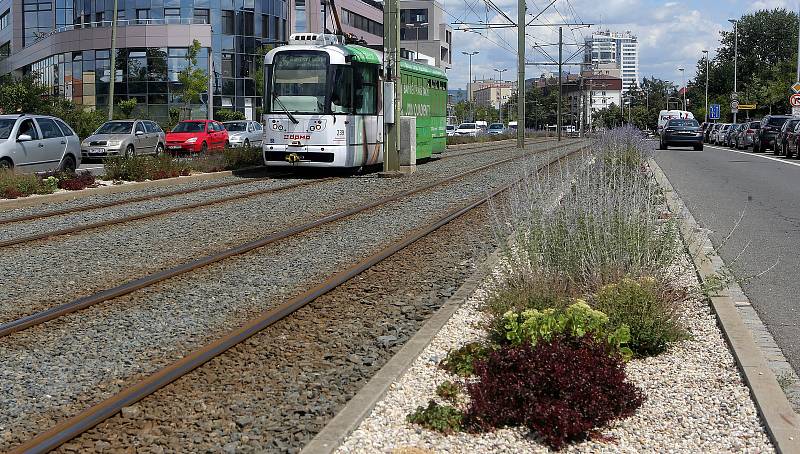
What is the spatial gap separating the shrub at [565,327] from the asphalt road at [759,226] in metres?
1.13

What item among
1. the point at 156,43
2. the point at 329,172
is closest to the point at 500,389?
the point at 329,172

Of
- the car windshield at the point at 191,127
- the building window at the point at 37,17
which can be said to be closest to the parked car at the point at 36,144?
the car windshield at the point at 191,127

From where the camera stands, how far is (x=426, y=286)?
9727 millimetres

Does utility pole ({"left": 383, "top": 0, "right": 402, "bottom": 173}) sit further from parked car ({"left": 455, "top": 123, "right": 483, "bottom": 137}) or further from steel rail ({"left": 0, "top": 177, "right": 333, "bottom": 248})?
parked car ({"left": 455, "top": 123, "right": 483, "bottom": 137})

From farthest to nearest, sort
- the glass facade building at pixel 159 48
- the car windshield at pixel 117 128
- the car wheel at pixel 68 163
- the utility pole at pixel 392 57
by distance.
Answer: the glass facade building at pixel 159 48, the car windshield at pixel 117 128, the utility pole at pixel 392 57, the car wheel at pixel 68 163

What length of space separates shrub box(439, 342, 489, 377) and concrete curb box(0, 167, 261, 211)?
1328 centimetres

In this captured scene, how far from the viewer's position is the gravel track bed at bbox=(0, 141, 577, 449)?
5.96m

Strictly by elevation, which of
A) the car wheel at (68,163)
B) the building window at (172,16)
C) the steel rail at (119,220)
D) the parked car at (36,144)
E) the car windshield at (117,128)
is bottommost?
the steel rail at (119,220)

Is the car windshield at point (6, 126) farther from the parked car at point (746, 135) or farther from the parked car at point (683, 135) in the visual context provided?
the parked car at point (746, 135)

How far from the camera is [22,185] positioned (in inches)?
743

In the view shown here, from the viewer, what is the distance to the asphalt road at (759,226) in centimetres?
830

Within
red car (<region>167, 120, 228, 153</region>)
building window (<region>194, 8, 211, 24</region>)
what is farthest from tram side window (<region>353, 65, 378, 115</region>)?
building window (<region>194, 8, 211, 24</region>)

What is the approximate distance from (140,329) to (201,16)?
61.0m

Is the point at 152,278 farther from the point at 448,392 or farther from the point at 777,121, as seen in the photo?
the point at 777,121
